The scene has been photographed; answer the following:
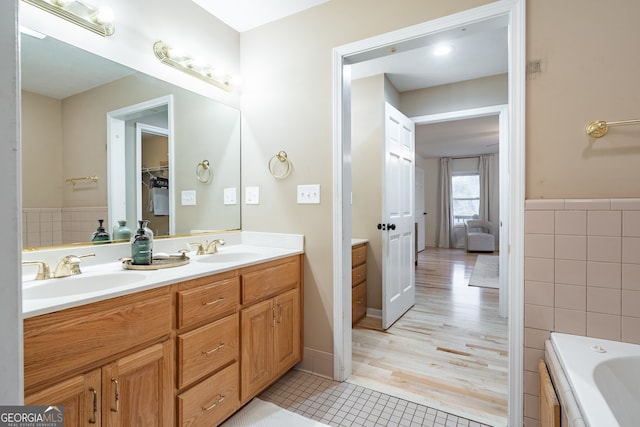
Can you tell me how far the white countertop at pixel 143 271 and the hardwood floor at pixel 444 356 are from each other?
3.39ft

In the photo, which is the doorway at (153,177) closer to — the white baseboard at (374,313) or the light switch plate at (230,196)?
the light switch plate at (230,196)

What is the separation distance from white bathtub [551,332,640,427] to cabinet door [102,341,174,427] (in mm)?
1440

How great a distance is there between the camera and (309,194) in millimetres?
2080

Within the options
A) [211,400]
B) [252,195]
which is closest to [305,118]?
[252,195]

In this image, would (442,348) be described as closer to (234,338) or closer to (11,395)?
(234,338)

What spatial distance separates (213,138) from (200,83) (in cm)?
37

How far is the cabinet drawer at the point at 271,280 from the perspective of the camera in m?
1.64

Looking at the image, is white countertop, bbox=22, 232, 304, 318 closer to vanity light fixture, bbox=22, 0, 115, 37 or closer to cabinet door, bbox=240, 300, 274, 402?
cabinet door, bbox=240, 300, 274, 402

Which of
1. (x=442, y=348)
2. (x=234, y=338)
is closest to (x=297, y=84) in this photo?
(x=234, y=338)

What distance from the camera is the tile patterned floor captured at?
1609 millimetres

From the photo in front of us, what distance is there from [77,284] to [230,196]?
1.17 meters

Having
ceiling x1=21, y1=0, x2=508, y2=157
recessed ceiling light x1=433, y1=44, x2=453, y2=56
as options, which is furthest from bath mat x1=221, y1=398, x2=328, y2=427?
recessed ceiling light x1=433, y1=44, x2=453, y2=56

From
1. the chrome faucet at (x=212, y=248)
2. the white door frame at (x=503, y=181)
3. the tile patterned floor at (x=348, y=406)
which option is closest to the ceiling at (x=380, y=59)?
the white door frame at (x=503, y=181)

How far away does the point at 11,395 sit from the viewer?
39 centimetres
